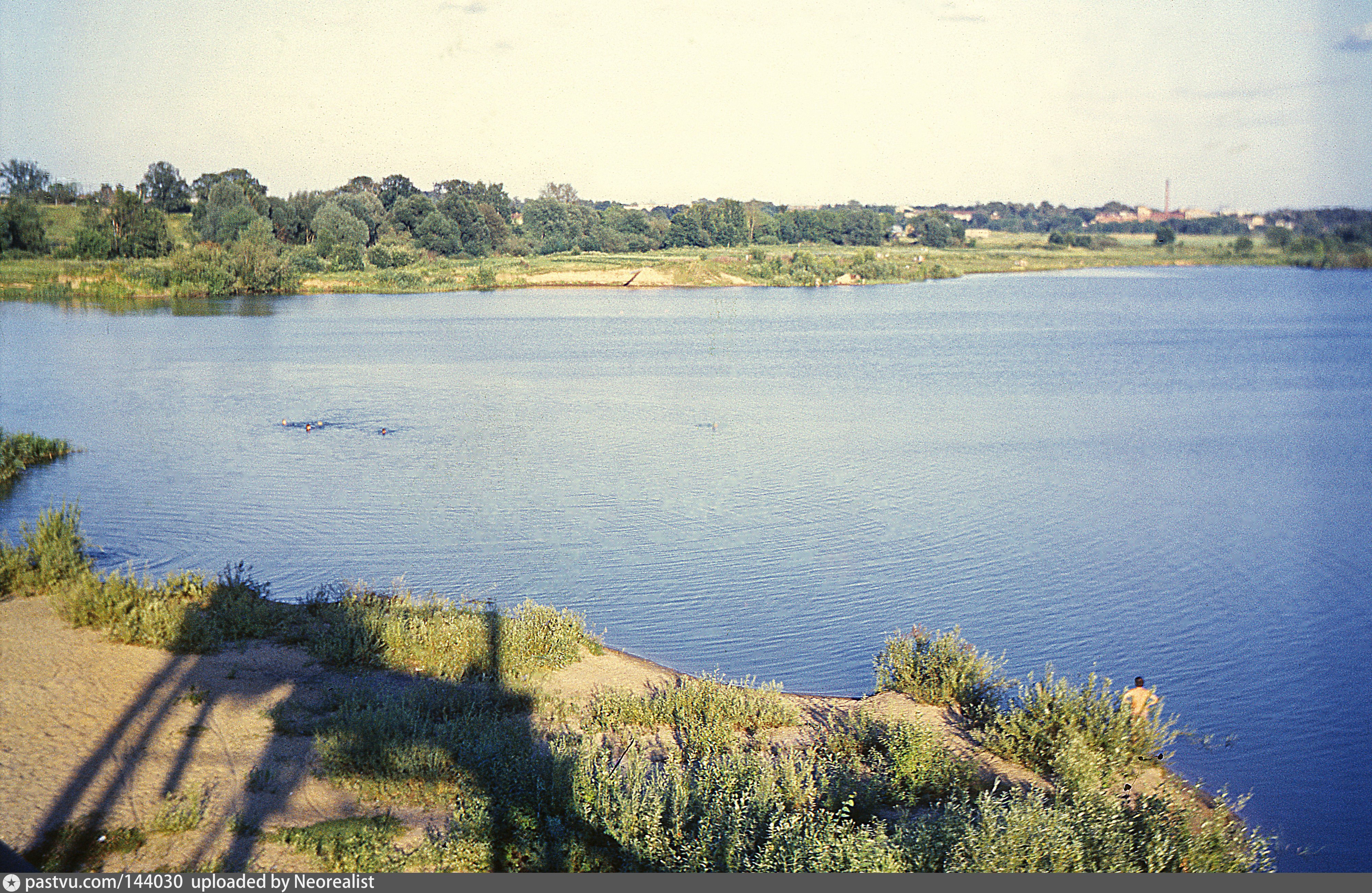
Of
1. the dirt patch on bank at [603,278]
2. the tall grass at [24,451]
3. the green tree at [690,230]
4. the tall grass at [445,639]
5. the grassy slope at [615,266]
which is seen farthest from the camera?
the green tree at [690,230]

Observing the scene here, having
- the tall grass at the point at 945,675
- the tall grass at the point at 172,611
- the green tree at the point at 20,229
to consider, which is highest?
the green tree at the point at 20,229

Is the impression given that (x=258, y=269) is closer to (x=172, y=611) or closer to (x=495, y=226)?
(x=495, y=226)

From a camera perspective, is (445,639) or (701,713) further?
(445,639)

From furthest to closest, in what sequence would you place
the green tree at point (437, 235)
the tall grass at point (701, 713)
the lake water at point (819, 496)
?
the green tree at point (437, 235) < the lake water at point (819, 496) < the tall grass at point (701, 713)

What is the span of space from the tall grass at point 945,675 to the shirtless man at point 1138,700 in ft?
4.14

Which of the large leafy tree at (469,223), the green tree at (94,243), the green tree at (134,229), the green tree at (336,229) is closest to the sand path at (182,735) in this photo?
the green tree at (94,243)

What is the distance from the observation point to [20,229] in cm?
7506

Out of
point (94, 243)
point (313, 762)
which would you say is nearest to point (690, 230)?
point (94, 243)

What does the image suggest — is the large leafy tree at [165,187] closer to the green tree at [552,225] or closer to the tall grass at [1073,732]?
the green tree at [552,225]

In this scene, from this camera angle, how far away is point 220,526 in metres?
19.0

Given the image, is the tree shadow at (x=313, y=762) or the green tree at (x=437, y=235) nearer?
the tree shadow at (x=313, y=762)

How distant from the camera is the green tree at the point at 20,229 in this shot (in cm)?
7425

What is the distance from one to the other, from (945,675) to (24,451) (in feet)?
71.6

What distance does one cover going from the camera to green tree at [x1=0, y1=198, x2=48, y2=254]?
74.2m
